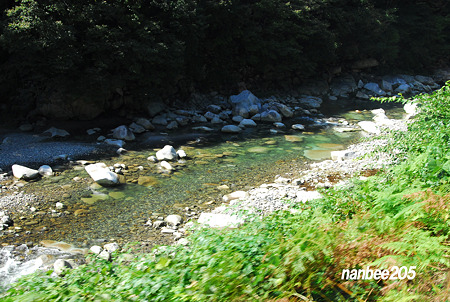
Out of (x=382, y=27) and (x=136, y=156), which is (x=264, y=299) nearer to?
(x=136, y=156)

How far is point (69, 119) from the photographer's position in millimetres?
13719

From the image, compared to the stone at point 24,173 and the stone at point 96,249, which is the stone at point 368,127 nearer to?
the stone at point 96,249

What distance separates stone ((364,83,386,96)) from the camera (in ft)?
74.1

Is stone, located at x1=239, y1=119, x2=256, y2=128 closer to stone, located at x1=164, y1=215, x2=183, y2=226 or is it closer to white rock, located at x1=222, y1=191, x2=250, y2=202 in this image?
white rock, located at x1=222, y1=191, x2=250, y2=202

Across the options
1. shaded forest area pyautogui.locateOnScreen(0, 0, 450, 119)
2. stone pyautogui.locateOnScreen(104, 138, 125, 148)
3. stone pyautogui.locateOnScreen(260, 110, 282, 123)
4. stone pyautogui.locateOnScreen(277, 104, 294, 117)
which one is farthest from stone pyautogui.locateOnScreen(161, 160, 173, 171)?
stone pyautogui.locateOnScreen(277, 104, 294, 117)

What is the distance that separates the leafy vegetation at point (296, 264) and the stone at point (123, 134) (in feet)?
29.9

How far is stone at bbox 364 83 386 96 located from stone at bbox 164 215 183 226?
19.6 meters

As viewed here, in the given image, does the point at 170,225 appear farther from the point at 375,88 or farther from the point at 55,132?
the point at 375,88

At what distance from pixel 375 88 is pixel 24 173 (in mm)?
21019

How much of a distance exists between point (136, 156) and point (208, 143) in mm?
2710

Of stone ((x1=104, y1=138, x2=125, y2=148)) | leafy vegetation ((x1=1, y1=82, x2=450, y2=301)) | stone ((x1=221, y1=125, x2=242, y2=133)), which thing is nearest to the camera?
leafy vegetation ((x1=1, y1=82, x2=450, y2=301))

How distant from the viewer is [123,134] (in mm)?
12484

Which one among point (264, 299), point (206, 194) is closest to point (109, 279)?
point (264, 299)

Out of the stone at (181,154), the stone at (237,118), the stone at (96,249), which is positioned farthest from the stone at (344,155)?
the stone at (96,249)
